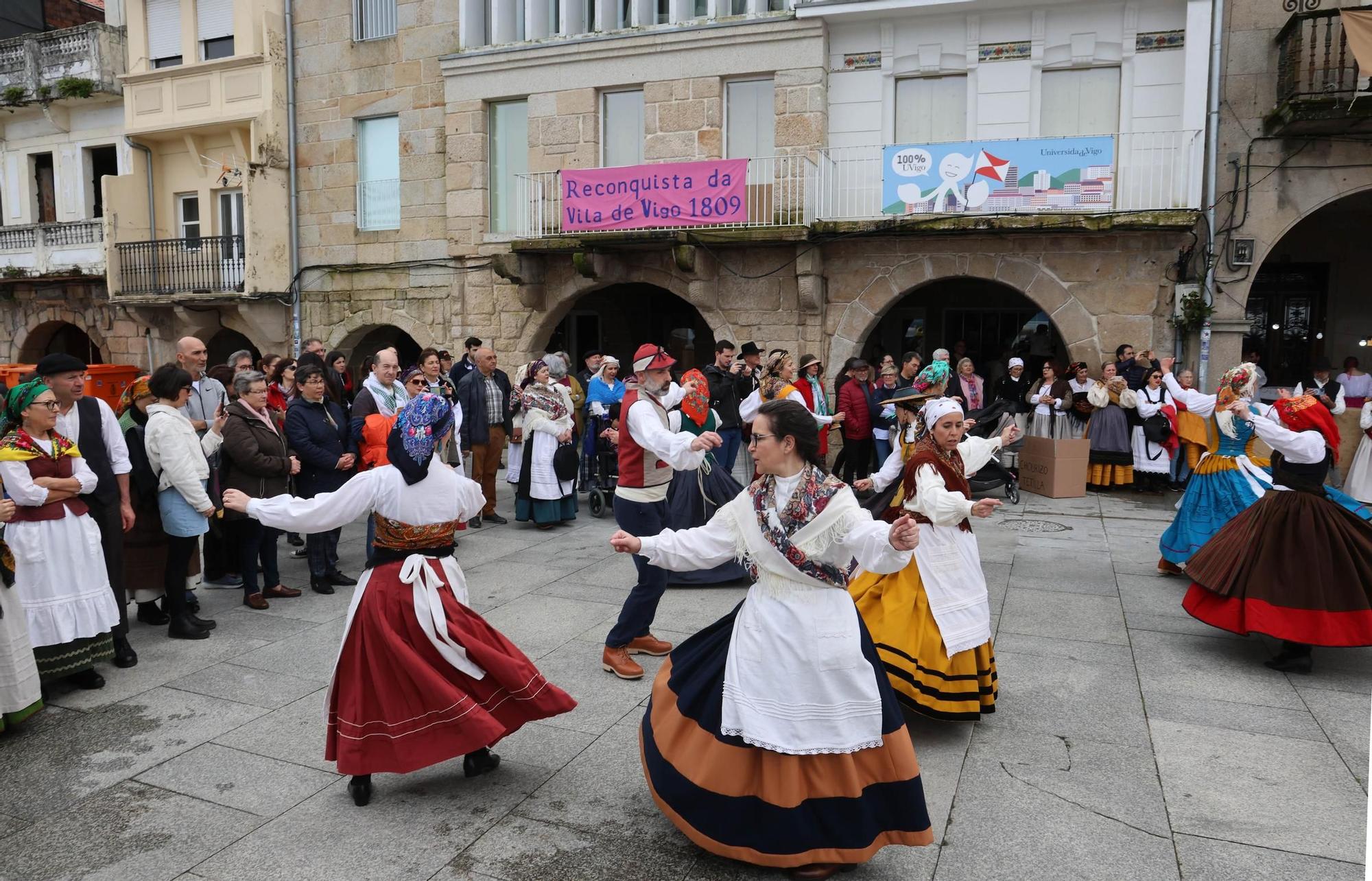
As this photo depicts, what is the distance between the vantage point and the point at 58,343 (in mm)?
23094

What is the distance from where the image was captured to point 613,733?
462cm

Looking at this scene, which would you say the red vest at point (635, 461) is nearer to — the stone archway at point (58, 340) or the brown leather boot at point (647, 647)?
the brown leather boot at point (647, 647)

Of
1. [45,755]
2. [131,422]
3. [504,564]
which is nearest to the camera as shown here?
[45,755]

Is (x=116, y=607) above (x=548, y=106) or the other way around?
the other way around

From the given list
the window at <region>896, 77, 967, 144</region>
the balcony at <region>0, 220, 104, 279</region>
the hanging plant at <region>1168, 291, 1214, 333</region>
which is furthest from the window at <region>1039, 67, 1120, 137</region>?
the balcony at <region>0, 220, 104, 279</region>

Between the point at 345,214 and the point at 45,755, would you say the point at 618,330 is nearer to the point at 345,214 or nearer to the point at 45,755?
the point at 345,214

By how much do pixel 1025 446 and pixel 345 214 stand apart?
39.6ft

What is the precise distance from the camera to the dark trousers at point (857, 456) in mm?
11773

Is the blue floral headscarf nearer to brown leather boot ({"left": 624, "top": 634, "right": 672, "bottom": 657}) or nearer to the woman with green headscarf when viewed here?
brown leather boot ({"left": 624, "top": 634, "right": 672, "bottom": 657})

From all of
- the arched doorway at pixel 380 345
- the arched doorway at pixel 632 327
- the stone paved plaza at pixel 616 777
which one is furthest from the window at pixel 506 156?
the stone paved plaza at pixel 616 777

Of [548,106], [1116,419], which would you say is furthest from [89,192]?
[1116,419]

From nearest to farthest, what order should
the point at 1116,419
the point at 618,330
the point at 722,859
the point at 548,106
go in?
the point at 722,859
the point at 1116,419
the point at 548,106
the point at 618,330

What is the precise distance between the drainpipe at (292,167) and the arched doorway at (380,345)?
3.53 feet

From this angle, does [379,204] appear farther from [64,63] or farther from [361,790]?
[361,790]
